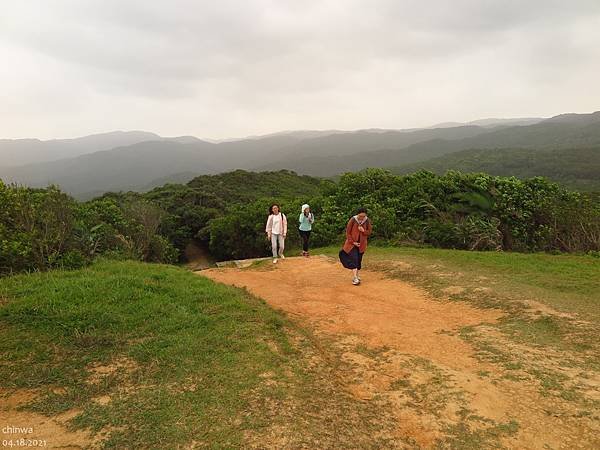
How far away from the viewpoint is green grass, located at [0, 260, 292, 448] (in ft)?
12.7

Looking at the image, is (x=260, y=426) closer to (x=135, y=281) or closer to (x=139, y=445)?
(x=139, y=445)

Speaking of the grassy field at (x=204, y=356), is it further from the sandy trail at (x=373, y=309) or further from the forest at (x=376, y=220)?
the forest at (x=376, y=220)

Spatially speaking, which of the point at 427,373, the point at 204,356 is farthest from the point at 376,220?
the point at 204,356

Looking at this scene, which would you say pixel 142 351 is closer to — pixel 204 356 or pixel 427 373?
pixel 204 356

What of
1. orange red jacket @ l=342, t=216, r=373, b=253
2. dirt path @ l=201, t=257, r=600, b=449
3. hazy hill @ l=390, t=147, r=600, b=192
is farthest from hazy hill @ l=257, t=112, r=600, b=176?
dirt path @ l=201, t=257, r=600, b=449

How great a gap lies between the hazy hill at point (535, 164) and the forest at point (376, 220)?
240ft

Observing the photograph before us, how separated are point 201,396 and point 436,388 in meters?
2.55

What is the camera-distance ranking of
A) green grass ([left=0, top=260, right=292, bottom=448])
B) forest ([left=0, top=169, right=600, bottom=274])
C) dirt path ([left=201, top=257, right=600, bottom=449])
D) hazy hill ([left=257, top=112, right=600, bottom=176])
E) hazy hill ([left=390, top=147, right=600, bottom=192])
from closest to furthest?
1. dirt path ([left=201, top=257, right=600, bottom=449])
2. green grass ([left=0, top=260, right=292, bottom=448])
3. forest ([left=0, top=169, right=600, bottom=274])
4. hazy hill ([left=390, top=147, right=600, bottom=192])
5. hazy hill ([left=257, top=112, right=600, bottom=176])

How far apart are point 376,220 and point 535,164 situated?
308ft

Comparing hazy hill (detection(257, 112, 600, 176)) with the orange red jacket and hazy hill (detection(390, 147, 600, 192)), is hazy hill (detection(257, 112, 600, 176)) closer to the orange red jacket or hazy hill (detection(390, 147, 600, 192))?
hazy hill (detection(390, 147, 600, 192))

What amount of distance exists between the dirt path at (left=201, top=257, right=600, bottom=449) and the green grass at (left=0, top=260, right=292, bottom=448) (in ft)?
3.21

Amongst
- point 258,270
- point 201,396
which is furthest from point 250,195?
point 201,396

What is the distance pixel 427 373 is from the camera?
15.9ft

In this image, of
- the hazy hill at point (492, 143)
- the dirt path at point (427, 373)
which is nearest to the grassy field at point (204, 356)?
the dirt path at point (427, 373)
